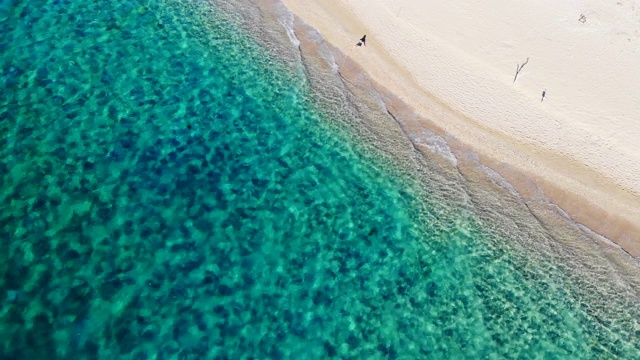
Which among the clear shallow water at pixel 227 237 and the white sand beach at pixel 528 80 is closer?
the clear shallow water at pixel 227 237

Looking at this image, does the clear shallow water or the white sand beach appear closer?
the clear shallow water

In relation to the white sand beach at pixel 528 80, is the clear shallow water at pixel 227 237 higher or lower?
lower

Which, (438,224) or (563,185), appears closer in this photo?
(438,224)

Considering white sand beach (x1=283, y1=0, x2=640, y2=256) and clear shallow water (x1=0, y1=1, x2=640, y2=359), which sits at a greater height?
white sand beach (x1=283, y1=0, x2=640, y2=256)

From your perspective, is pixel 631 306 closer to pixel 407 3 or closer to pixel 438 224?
pixel 438 224

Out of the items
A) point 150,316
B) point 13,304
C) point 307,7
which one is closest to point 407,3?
point 307,7

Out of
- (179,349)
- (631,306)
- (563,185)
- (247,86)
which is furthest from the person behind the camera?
(247,86)
